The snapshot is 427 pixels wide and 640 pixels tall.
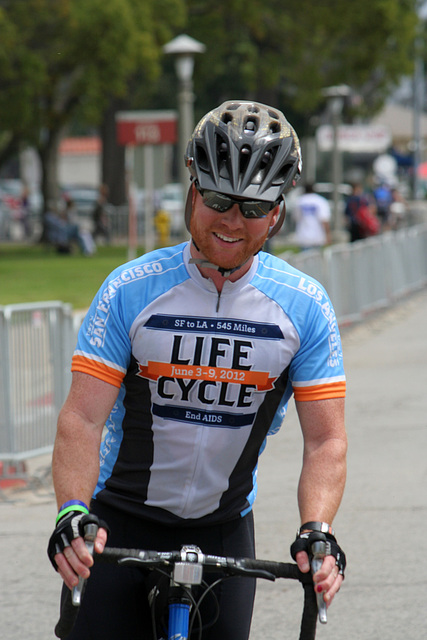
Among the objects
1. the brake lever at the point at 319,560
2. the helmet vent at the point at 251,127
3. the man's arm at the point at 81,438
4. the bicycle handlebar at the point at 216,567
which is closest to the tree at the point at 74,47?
the helmet vent at the point at 251,127

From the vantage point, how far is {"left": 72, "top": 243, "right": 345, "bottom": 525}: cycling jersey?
9.11 ft

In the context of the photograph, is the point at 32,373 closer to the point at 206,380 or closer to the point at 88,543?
the point at 206,380

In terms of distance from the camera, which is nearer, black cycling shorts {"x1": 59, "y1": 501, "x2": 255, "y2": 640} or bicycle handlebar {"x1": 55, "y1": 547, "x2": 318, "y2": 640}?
bicycle handlebar {"x1": 55, "y1": 547, "x2": 318, "y2": 640}

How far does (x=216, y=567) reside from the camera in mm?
2461

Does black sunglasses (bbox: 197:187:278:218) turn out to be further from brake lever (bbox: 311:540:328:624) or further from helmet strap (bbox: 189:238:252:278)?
brake lever (bbox: 311:540:328:624)

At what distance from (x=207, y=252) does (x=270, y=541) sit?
139 inches

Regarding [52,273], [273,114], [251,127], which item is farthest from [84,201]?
[251,127]

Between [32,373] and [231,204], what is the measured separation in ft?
17.3

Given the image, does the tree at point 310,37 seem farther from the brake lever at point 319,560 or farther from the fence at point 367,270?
the brake lever at point 319,560

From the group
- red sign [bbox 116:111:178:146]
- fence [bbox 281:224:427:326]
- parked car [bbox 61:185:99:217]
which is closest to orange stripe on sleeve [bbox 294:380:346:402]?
fence [bbox 281:224:427:326]

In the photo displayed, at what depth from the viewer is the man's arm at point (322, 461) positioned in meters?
2.63

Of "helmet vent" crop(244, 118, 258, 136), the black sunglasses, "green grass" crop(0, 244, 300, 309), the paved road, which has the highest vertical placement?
"helmet vent" crop(244, 118, 258, 136)

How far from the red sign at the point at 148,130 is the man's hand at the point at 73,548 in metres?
15.7

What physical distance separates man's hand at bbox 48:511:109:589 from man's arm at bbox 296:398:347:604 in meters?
0.53
